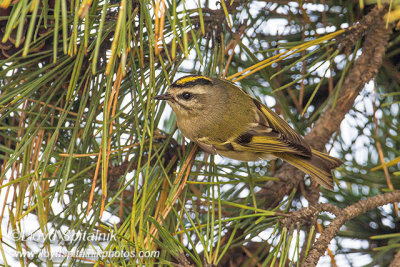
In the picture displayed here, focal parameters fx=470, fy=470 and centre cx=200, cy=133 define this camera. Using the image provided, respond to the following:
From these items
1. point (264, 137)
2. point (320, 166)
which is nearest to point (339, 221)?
point (320, 166)

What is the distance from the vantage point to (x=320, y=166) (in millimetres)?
1212

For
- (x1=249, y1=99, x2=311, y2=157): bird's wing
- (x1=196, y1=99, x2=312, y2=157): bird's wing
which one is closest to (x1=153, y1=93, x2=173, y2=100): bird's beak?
(x1=196, y1=99, x2=312, y2=157): bird's wing

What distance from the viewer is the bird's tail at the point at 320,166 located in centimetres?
121

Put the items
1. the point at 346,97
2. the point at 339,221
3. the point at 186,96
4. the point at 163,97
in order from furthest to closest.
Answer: the point at 186,96
the point at 346,97
the point at 163,97
the point at 339,221

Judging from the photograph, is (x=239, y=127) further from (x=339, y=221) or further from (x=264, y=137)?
(x=339, y=221)

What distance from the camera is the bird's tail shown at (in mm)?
1205

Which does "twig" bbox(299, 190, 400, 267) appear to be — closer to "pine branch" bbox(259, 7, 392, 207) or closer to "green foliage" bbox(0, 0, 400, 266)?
"green foliage" bbox(0, 0, 400, 266)

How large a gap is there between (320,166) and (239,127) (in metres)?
0.27

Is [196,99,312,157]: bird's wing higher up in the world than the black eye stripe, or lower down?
lower down

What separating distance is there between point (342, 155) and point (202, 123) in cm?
45

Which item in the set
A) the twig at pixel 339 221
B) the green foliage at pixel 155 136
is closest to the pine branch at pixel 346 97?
the green foliage at pixel 155 136

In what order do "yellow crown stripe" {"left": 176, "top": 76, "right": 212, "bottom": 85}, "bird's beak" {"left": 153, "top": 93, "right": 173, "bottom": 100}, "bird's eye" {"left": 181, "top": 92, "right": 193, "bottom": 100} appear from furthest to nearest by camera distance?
"bird's eye" {"left": 181, "top": 92, "right": 193, "bottom": 100} → "yellow crown stripe" {"left": 176, "top": 76, "right": 212, "bottom": 85} → "bird's beak" {"left": 153, "top": 93, "right": 173, "bottom": 100}

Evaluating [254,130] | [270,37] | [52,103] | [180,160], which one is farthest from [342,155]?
[52,103]

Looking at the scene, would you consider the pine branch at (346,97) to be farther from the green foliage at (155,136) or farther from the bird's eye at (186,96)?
the bird's eye at (186,96)
